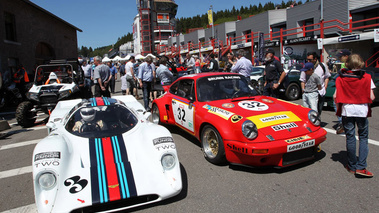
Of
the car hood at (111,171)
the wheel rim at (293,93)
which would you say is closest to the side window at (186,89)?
the car hood at (111,171)

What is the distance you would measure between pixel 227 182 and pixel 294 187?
0.83 metres

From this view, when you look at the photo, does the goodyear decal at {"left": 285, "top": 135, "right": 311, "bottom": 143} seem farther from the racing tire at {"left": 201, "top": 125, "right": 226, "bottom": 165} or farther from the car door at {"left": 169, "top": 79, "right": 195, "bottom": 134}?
the car door at {"left": 169, "top": 79, "right": 195, "bottom": 134}

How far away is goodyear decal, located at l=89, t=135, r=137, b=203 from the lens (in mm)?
2824

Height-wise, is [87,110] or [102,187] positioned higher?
[87,110]

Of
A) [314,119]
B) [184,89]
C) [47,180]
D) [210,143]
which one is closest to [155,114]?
[184,89]

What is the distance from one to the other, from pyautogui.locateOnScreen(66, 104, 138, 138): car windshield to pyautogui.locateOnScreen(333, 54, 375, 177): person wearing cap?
2.93 meters

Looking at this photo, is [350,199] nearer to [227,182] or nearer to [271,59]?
[227,182]

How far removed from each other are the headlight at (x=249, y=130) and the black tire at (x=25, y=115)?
6.63 meters

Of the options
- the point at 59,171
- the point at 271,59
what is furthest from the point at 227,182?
the point at 271,59

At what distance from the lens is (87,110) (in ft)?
13.3

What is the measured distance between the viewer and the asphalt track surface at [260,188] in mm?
2982

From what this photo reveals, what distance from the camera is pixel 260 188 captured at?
3396 millimetres

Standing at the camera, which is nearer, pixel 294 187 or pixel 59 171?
pixel 59 171

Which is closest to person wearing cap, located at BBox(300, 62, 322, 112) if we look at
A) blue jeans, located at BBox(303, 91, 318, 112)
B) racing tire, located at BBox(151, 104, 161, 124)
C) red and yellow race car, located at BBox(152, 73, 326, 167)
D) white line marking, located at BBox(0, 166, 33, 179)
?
blue jeans, located at BBox(303, 91, 318, 112)
